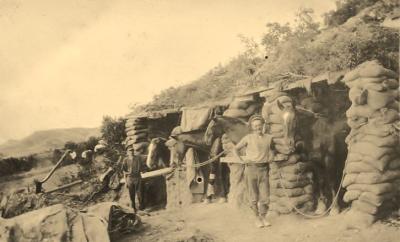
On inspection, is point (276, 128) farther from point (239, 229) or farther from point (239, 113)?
point (239, 229)

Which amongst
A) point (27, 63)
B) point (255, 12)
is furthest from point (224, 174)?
point (27, 63)

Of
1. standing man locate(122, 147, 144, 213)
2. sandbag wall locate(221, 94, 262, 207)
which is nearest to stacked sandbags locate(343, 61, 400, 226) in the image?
sandbag wall locate(221, 94, 262, 207)

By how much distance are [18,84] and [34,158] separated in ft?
22.5

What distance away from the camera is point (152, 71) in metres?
12.6

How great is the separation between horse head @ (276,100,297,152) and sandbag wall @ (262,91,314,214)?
2.4 inches

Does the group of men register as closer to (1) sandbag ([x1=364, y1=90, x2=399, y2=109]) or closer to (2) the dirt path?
(1) sandbag ([x1=364, y1=90, x2=399, y2=109])

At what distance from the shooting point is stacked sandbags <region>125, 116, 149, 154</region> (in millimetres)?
12992

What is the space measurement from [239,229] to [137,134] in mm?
6762

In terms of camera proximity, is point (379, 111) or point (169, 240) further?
point (169, 240)

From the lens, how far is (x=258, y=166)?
267 inches

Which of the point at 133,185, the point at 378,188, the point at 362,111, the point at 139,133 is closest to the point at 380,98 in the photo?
the point at 362,111

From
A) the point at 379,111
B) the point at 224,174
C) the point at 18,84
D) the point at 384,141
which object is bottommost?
the point at 224,174

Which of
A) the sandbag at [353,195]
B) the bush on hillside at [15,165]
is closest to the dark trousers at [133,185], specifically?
the sandbag at [353,195]

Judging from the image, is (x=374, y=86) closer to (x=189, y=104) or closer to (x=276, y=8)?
(x=276, y=8)
